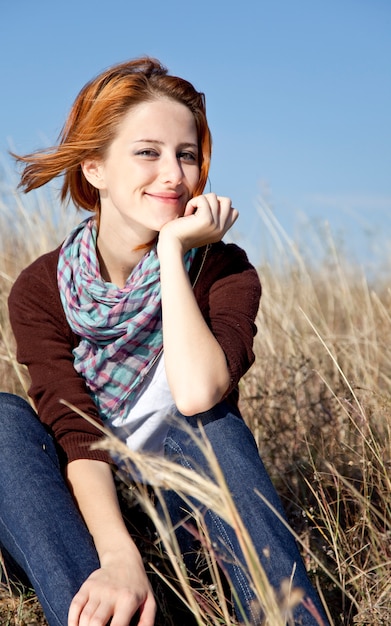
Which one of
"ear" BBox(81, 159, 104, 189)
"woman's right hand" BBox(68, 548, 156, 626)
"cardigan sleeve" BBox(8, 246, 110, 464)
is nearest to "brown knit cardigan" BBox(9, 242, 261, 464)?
"cardigan sleeve" BBox(8, 246, 110, 464)

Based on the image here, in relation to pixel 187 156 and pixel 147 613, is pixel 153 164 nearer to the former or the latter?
pixel 187 156

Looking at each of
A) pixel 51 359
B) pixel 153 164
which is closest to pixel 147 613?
pixel 51 359

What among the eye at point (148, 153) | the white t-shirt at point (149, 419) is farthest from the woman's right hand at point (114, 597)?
the eye at point (148, 153)

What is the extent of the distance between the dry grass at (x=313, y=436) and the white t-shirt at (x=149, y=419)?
11.6 inches

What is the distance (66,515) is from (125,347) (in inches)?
21.4

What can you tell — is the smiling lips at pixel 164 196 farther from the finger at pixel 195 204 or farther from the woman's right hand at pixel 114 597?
the woman's right hand at pixel 114 597

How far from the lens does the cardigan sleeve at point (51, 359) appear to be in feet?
6.30

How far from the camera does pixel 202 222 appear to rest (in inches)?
77.2

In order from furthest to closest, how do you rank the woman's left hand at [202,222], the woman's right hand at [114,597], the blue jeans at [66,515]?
the woman's left hand at [202,222], the blue jeans at [66,515], the woman's right hand at [114,597]

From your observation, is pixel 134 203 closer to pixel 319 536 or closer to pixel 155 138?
pixel 155 138

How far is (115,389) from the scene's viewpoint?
2.09 m

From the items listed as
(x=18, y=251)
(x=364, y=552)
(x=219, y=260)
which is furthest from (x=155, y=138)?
(x=18, y=251)

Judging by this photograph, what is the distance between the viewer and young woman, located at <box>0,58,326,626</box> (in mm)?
1652

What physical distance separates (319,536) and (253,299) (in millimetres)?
822
